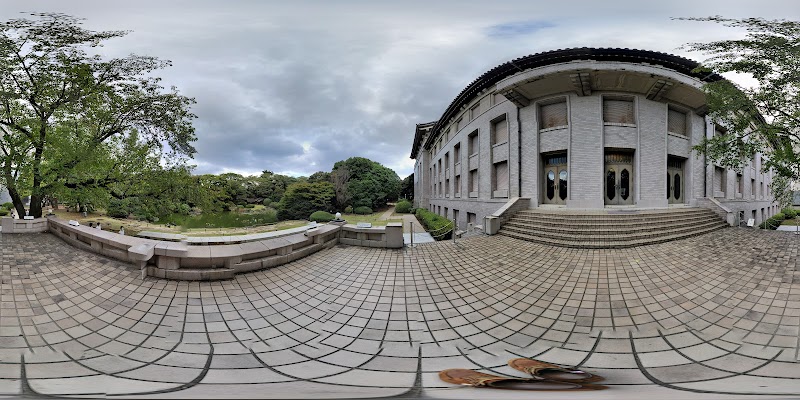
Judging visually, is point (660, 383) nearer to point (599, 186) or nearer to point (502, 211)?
point (502, 211)

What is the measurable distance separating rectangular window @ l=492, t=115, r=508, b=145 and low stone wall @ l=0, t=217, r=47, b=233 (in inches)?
623

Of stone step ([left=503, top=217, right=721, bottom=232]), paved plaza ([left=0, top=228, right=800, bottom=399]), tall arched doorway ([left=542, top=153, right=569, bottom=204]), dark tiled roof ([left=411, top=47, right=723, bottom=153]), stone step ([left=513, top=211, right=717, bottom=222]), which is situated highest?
dark tiled roof ([left=411, top=47, right=723, bottom=153])

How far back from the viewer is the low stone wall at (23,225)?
29.1 ft

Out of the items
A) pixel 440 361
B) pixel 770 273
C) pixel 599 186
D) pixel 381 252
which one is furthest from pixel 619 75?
pixel 440 361

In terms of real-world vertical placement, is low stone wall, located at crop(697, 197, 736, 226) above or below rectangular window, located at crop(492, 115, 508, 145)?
below

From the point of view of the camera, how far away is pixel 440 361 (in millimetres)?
3021

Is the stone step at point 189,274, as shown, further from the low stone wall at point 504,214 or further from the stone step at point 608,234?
the stone step at point 608,234

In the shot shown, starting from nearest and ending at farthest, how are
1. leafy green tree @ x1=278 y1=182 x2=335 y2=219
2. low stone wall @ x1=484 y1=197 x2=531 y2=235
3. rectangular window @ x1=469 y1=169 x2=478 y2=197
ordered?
1. low stone wall @ x1=484 y1=197 x2=531 y2=235
2. rectangular window @ x1=469 y1=169 x2=478 y2=197
3. leafy green tree @ x1=278 y1=182 x2=335 y2=219

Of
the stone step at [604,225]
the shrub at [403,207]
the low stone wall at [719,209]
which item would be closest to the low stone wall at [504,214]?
the stone step at [604,225]

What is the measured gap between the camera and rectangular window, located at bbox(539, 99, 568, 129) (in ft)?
38.7

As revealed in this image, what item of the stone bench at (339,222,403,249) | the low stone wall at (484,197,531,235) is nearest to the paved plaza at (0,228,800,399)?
the stone bench at (339,222,403,249)

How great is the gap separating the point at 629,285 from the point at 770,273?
8.73ft

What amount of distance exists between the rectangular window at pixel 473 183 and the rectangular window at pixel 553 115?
4.45 metres

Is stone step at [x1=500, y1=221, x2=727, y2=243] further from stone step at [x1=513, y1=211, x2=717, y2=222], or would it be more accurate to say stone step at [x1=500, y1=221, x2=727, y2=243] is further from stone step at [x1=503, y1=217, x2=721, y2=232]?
stone step at [x1=513, y1=211, x2=717, y2=222]
